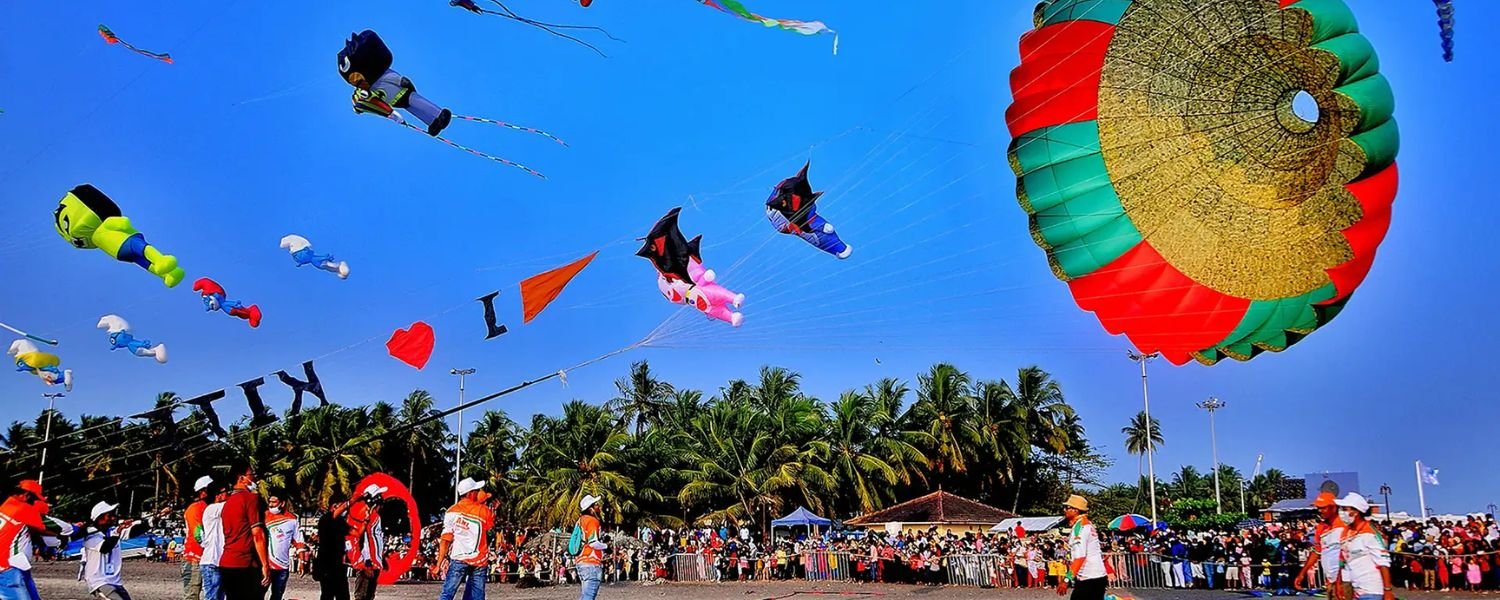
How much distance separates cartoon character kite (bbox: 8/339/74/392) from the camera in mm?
16375

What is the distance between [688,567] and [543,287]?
51.5 ft

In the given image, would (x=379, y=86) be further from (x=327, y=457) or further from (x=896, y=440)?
(x=327, y=457)

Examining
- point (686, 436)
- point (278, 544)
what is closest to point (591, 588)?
point (278, 544)

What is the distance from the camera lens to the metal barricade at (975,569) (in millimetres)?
24016

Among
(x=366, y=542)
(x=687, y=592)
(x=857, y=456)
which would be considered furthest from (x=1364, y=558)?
(x=857, y=456)

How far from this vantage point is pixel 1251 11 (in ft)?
40.3

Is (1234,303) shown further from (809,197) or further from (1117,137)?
(809,197)

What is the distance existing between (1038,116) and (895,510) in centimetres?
2758

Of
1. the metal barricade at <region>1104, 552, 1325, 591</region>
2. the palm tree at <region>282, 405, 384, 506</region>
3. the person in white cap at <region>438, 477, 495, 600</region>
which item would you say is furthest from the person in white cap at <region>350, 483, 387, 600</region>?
the palm tree at <region>282, 405, 384, 506</region>

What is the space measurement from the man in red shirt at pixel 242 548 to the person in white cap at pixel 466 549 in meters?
1.65

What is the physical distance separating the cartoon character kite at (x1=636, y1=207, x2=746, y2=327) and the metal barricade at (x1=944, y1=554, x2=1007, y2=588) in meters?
11.6

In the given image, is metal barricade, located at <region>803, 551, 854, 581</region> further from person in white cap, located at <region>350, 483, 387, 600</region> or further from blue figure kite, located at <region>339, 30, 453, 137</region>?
blue figure kite, located at <region>339, 30, 453, 137</region>

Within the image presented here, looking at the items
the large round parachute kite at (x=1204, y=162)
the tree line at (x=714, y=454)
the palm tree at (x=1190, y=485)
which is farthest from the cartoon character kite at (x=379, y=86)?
the palm tree at (x=1190, y=485)

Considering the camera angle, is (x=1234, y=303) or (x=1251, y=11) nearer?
(x=1251, y=11)
